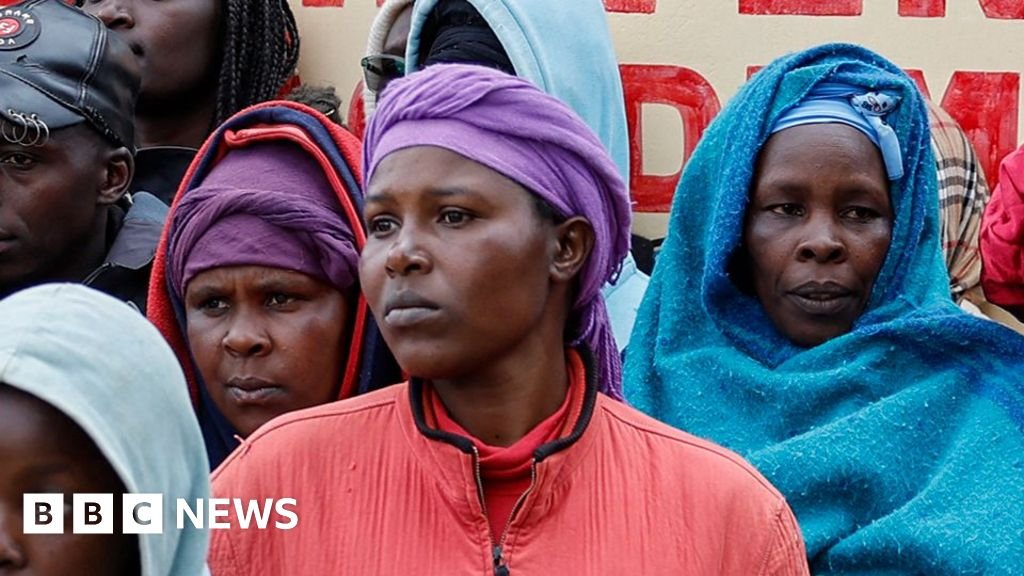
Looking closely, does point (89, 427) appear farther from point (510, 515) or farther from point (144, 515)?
point (510, 515)

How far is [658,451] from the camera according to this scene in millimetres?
2578

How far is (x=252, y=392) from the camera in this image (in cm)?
314

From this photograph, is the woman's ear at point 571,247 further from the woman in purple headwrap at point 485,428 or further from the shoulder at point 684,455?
the shoulder at point 684,455

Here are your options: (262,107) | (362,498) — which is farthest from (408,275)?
(262,107)

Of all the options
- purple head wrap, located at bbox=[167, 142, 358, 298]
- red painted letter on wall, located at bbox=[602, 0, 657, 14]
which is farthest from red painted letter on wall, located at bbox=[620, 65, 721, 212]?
purple head wrap, located at bbox=[167, 142, 358, 298]

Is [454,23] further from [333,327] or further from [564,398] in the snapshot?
[564,398]

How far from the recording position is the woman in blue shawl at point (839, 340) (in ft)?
10.7

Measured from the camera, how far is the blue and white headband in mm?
3551

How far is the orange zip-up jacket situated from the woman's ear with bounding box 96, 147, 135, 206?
1253 mm

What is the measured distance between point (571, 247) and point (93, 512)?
2.82ft

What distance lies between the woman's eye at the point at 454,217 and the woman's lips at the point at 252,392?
748mm

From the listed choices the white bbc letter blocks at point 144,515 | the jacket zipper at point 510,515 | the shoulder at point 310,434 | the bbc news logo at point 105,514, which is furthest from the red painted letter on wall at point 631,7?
the white bbc letter blocks at point 144,515

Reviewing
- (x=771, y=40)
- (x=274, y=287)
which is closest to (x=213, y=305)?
(x=274, y=287)

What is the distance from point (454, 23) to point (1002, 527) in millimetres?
1658
